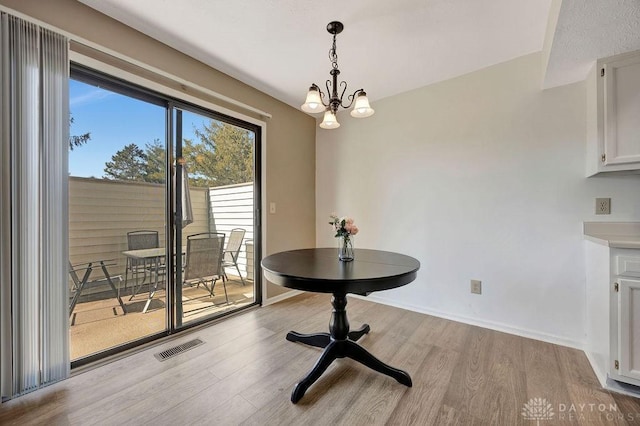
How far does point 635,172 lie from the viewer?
1844 millimetres

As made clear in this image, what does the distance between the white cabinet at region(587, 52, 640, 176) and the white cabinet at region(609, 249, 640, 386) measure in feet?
2.07

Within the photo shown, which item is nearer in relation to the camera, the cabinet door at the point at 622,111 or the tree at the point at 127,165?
the cabinet door at the point at 622,111

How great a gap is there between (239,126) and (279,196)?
0.90 metres

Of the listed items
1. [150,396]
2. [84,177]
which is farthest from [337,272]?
[84,177]

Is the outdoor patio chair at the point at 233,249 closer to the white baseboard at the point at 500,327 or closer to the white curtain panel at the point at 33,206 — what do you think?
the white curtain panel at the point at 33,206

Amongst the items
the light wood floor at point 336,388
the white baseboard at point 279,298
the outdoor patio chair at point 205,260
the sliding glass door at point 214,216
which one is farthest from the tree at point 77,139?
the white baseboard at point 279,298

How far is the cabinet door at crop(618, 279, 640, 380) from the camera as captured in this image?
1518mm

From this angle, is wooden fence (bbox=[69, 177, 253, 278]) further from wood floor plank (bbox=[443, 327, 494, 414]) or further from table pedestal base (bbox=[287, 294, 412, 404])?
wood floor plank (bbox=[443, 327, 494, 414])

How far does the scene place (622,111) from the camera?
1763mm

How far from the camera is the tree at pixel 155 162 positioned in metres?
2.18

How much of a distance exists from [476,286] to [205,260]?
8.44ft

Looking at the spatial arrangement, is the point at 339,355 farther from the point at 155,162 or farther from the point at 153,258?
the point at 155,162

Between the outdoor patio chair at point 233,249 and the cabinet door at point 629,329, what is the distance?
9.65 ft

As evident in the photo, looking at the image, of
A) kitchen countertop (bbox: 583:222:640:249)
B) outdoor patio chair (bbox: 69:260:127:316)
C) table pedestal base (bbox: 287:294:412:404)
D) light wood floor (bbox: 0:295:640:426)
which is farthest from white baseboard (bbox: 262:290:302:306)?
kitchen countertop (bbox: 583:222:640:249)
